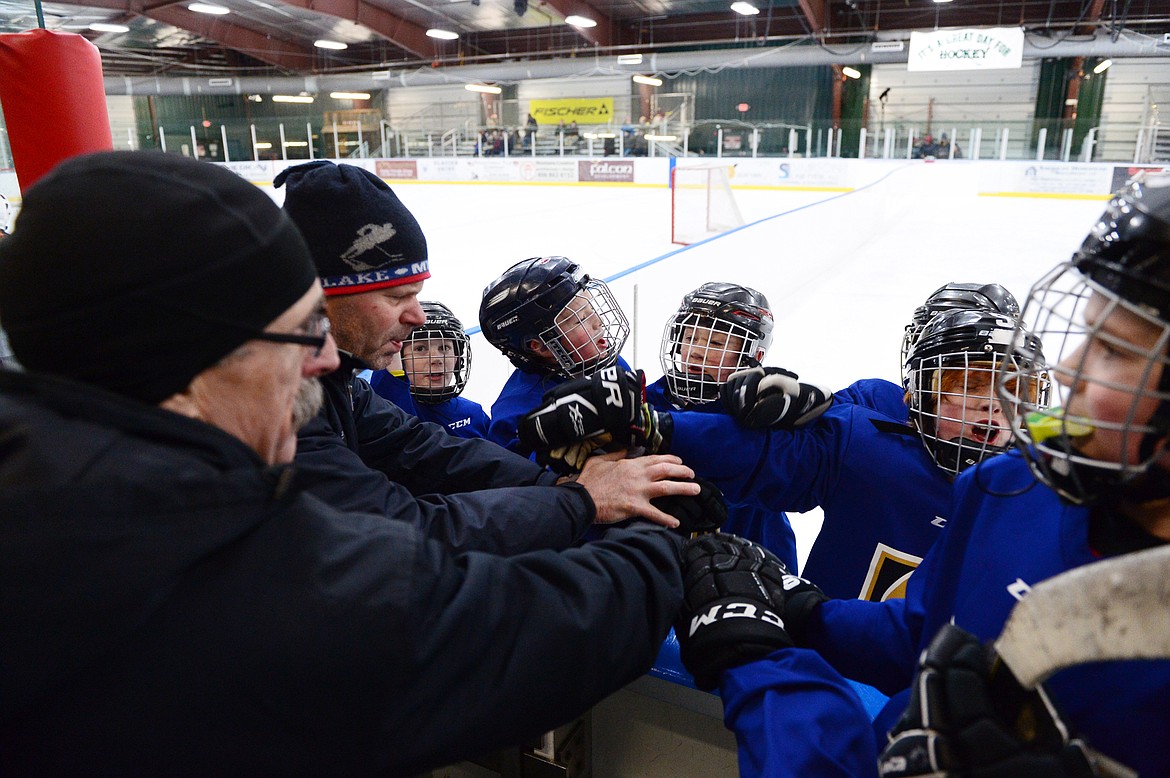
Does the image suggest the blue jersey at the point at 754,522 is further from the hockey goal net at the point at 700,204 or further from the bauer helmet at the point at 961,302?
the hockey goal net at the point at 700,204

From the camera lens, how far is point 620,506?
4.25 ft

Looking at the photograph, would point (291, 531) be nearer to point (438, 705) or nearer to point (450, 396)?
point (438, 705)

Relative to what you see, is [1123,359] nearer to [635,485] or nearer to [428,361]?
[635,485]

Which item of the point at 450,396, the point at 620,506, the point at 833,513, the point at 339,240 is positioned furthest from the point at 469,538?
the point at 450,396

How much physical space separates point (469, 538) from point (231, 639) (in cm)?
57

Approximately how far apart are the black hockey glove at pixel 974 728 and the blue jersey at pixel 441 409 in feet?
5.79

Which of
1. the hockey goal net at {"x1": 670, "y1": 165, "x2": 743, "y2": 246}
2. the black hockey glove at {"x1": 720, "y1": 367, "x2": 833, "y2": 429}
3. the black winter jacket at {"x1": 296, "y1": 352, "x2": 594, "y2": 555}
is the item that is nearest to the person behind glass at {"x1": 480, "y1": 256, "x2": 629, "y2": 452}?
the black winter jacket at {"x1": 296, "y1": 352, "x2": 594, "y2": 555}

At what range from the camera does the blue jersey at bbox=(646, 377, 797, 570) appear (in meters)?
1.93

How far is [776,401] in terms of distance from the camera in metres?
1.54

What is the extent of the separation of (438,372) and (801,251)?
14.6ft

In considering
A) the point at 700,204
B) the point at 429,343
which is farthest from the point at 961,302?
the point at 700,204

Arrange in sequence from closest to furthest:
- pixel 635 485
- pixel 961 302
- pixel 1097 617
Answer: pixel 1097 617
pixel 635 485
pixel 961 302

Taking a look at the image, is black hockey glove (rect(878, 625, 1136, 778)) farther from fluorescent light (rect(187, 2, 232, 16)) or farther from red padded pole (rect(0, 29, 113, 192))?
fluorescent light (rect(187, 2, 232, 16))

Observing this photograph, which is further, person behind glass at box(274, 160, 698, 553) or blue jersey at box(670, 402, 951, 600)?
blue jersey at box(670, 402, 951, 600)
